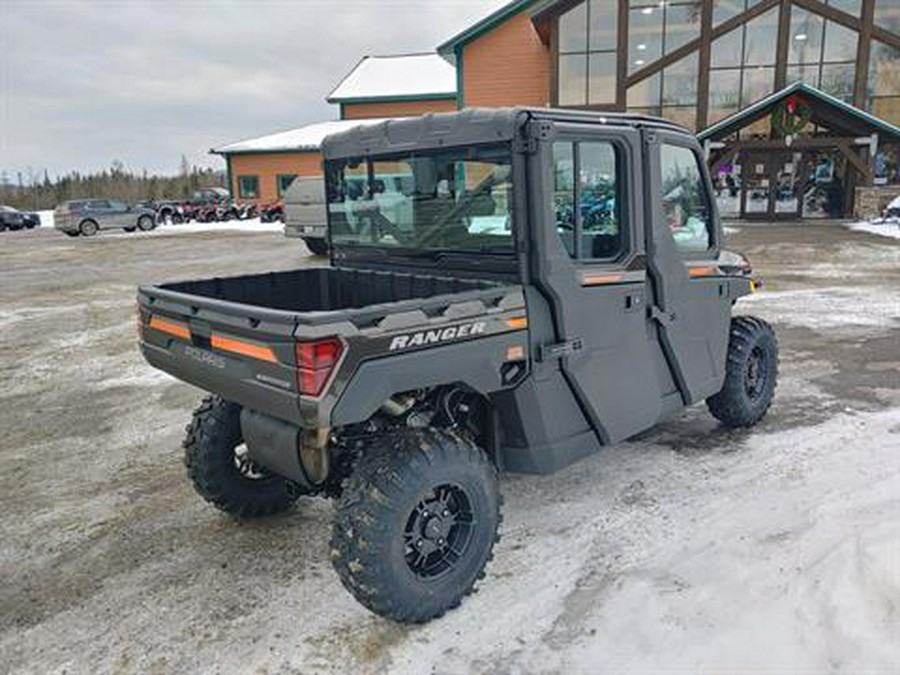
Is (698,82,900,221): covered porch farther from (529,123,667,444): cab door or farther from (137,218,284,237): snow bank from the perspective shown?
(529,123,667,444): cab door

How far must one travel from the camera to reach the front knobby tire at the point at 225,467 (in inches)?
156

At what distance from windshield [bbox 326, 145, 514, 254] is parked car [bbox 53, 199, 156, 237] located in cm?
2665

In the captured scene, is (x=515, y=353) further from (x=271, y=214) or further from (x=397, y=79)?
(x=397, y=79)

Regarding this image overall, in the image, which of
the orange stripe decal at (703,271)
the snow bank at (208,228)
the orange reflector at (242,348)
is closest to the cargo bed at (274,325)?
the orange reflector at (242,348)

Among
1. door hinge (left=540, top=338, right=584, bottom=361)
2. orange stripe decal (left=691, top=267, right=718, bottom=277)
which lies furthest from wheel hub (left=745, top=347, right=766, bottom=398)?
door hinge (left=540, top=338, right=584, bottom=361)

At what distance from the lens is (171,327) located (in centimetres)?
345

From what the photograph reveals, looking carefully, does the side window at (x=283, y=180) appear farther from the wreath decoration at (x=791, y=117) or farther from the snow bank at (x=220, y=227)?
the wreath decoration at (x=791, y=117)

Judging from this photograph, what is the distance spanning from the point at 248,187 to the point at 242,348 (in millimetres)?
36653

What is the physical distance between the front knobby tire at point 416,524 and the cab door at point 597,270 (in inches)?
27.3

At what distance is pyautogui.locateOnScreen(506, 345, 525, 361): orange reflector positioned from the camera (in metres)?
3.31

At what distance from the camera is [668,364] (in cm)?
429

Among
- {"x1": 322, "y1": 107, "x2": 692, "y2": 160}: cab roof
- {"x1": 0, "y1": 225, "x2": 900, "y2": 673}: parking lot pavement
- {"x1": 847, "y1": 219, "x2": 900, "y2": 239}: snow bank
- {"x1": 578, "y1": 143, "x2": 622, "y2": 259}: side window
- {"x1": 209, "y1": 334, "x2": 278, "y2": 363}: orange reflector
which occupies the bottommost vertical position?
{"x1": 0, "y1": 225, "x2": 900, "y2": 673}: parking lot pavement

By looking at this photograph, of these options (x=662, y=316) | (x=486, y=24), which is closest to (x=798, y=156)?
(x=486, y=24)

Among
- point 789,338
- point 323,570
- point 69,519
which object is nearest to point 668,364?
point 323,570
